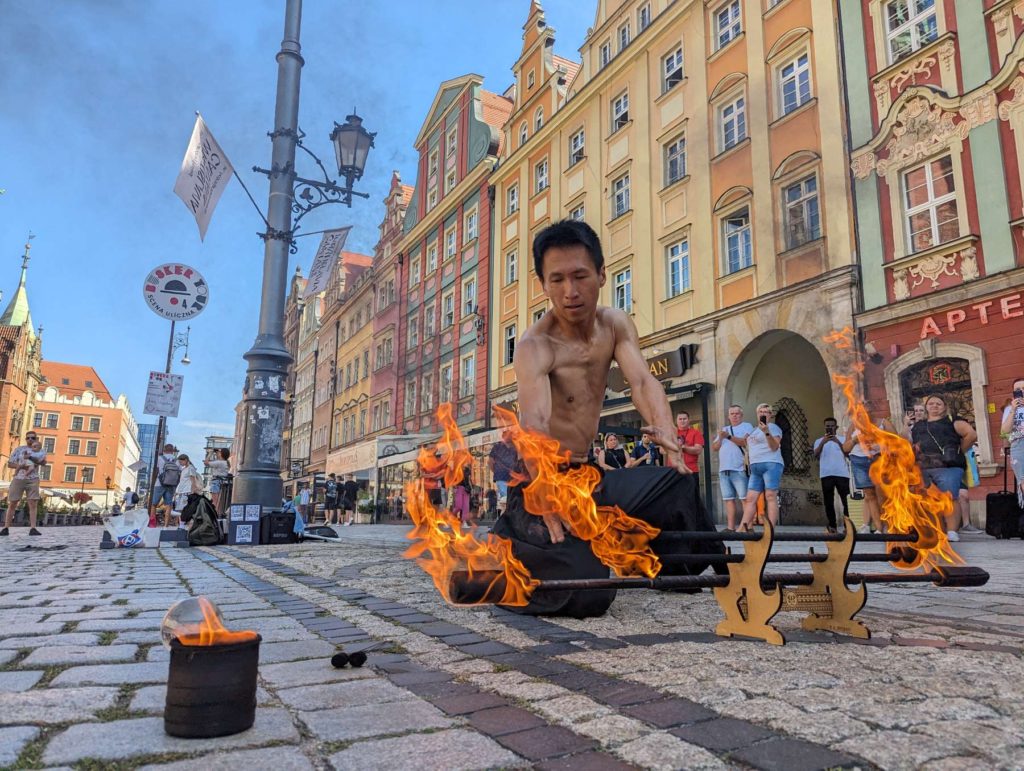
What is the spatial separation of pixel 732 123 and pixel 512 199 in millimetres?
10291

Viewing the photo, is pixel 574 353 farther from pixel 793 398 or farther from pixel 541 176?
pixel 541 176

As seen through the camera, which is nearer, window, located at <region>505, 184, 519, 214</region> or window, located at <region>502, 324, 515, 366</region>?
window, located at <region>502, 324, 515, 366</region>

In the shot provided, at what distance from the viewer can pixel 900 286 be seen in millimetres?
12086

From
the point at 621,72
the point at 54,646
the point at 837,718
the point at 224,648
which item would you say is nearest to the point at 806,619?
the point at 837,718

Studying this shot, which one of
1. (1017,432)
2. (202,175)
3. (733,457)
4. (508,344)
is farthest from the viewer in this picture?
(508,344)

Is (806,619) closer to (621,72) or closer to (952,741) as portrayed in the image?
(952,741)

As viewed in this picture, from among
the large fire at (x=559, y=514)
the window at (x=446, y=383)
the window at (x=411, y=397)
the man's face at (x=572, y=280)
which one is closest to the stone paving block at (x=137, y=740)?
the large fire at (x=559, y=514)

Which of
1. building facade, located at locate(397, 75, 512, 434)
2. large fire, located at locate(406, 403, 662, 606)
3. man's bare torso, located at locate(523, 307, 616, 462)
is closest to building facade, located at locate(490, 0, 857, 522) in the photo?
building facade, located at locate(397, 75, 512, 434)

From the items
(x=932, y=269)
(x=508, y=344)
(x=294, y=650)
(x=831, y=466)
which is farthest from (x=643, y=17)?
(x=294, y=650)

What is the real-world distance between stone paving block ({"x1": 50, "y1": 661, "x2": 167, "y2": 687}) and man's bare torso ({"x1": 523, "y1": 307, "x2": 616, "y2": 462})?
6.72 ft

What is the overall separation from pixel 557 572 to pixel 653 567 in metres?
0.44

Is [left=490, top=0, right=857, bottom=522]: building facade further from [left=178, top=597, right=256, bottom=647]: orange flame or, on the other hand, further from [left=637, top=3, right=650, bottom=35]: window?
[left=178, top=597, right=256, bottom=647]: orange flame

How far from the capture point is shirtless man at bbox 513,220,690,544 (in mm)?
3449

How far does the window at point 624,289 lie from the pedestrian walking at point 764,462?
943 centimetres
